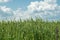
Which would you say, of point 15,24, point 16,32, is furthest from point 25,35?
point 15,24

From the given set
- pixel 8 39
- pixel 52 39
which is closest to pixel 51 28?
pixel 52 39

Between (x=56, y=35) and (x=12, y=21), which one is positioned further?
(x=12, y=21)

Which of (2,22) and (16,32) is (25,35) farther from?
(2,22)

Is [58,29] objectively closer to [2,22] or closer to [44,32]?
[44,32]

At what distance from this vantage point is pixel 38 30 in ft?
29.3

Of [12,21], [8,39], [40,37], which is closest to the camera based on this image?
[8,39]

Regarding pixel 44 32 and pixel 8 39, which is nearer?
pixel 8 39

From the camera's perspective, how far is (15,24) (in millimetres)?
9617

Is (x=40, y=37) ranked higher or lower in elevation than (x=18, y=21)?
lower

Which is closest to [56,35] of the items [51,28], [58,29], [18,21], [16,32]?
[58,29]

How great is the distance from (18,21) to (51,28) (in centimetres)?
170

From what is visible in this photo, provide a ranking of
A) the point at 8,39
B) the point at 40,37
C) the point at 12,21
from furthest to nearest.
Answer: the point at 12,21 < the point at 40,37 < the point at 8,39

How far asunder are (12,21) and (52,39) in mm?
2160

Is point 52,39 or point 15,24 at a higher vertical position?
point 15,24
